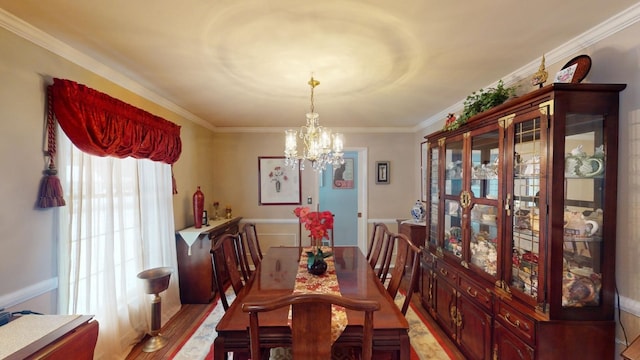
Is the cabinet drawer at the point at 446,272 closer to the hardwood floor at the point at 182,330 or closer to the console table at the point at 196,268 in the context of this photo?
the hardwood floor at the point at 182,330

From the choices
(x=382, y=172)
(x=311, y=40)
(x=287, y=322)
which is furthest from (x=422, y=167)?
(x=287, y=322)

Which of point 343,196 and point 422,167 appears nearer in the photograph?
point 422,167

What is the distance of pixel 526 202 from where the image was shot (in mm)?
1740

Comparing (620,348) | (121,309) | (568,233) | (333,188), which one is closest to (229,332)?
(121,309)

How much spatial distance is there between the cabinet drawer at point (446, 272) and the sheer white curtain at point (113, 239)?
296cm

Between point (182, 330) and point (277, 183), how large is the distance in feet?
8.37

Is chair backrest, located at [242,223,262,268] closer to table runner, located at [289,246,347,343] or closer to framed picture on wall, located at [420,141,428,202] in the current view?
table runner, located at [289,246,347,343]

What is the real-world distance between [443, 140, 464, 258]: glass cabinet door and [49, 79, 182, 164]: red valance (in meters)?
2.99

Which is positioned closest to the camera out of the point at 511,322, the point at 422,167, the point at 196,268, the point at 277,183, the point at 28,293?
the point at 28,293

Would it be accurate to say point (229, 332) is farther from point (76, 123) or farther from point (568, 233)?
point (568, 233)

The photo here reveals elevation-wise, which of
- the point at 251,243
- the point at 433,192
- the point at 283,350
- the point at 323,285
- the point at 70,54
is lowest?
the point at 283,350

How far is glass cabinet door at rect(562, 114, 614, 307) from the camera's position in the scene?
5.04ft

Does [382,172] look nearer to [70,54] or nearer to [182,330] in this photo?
[182,330]

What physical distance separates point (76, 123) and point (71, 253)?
0.93 m
